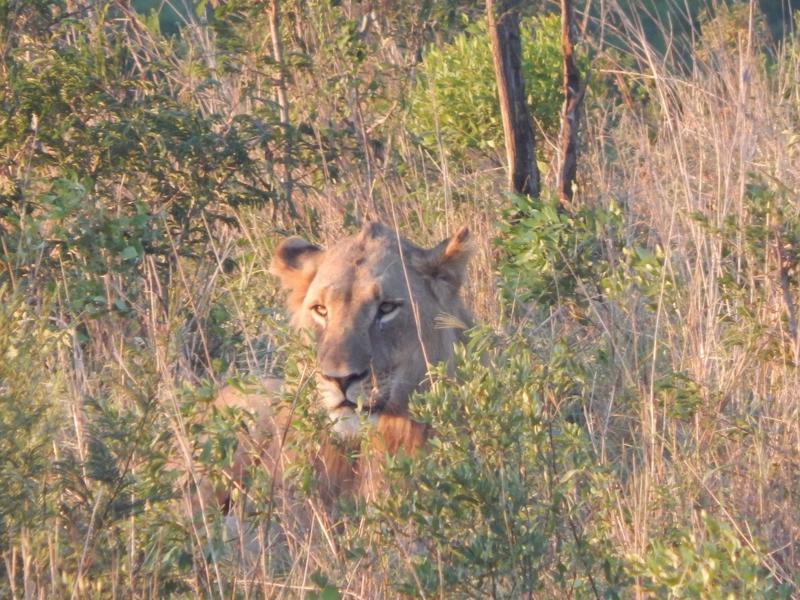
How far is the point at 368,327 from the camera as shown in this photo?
482cm

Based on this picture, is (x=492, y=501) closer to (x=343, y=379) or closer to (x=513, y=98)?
(x=343, y=379)

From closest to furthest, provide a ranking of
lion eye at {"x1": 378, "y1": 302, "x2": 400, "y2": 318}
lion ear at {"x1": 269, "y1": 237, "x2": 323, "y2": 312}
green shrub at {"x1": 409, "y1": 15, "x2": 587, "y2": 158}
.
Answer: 1. lion eye at {"x1": 378, "y1": 302, "x2": 400, "y2": 318}
2. lion ear at {"x1": 269, "y1": 237, "x2": 323, "y2": 312}
3. green shrub at {"x1": 409, "y1": 15, "x2": 587, "y2": 158}

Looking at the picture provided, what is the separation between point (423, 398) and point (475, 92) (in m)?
4.41

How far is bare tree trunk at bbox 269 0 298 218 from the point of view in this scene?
661 cm

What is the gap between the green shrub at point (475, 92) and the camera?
7.70 metres

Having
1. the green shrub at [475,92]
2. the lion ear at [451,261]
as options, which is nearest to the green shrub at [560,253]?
the lion ear at [451,261]

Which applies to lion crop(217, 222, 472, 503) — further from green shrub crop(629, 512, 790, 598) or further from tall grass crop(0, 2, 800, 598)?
green shrub crop(629, 512, 790, 598)

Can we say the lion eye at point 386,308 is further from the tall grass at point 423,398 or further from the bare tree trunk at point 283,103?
the bare tree trunk at point 283,103

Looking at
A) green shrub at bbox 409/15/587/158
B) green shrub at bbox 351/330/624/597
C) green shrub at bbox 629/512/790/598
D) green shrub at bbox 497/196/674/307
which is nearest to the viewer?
green shrub at bbox 629/512/790/598

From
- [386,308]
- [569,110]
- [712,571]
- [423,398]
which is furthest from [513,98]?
[712,571]

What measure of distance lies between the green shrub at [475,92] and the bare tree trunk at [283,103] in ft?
2.95

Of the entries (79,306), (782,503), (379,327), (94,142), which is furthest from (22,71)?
(782,503)

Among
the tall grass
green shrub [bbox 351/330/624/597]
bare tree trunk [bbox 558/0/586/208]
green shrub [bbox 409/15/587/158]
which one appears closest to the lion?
the tall grass

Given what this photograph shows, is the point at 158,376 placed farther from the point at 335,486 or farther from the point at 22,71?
the point at 22,71
